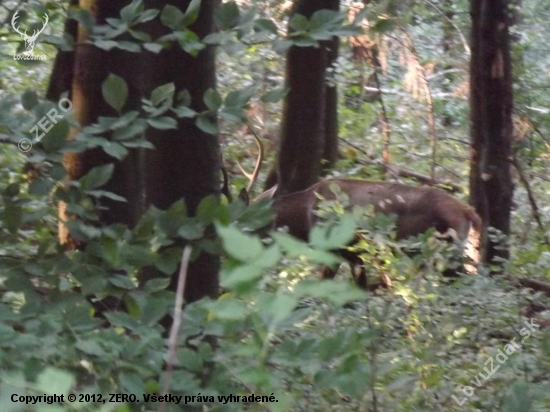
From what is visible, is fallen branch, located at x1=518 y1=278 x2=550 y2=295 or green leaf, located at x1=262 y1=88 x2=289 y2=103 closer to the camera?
green leaf, located at x1=262 y1=88 x2=289 y2=103

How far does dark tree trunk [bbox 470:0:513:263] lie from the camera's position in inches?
303

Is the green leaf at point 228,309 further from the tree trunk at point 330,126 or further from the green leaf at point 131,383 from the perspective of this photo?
the tree trunk at point 330,126

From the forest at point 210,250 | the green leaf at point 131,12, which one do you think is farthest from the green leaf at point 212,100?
the green leaf at point 131,12

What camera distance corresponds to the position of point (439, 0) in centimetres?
1517

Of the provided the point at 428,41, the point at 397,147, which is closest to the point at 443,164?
the point at 397,147

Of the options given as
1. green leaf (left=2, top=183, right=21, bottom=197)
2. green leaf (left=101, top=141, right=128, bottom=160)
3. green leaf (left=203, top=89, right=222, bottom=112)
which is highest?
green leaf (left=203, top=89, right=222, bottom=112)

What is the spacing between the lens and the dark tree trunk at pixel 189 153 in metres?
4.01

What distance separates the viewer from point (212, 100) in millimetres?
2643

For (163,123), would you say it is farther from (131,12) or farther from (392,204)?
(392,204)

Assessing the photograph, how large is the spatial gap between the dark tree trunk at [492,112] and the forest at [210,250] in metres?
0.02

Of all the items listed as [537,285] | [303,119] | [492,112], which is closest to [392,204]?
[303,119]

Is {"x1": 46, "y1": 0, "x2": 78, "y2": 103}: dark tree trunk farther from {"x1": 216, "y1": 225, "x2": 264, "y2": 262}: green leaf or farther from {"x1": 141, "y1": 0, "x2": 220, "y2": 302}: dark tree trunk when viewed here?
Answer: {"x1": 216, "y1": 225, "x2": 264, "y2": 262}: green leaf

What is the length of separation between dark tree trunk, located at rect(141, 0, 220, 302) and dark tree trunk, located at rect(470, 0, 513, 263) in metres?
4.25

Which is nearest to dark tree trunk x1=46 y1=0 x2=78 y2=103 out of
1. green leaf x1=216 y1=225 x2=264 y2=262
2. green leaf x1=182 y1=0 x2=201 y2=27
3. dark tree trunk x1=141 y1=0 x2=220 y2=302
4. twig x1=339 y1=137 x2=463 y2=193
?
dark tree trunk x1=141 y1=0 x2=220 y2=302
